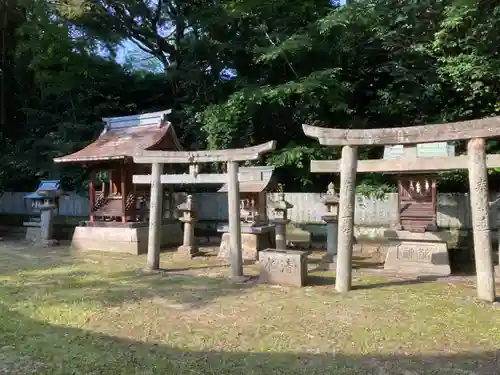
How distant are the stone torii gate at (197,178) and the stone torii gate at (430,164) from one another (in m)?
1.68

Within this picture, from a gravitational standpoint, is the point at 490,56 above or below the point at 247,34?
below

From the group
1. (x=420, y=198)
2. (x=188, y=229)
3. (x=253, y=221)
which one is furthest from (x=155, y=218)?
(x=420, y=198)

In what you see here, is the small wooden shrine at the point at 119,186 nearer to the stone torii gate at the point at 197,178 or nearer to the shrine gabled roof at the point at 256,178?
the stone torii gate at the point at 197,178

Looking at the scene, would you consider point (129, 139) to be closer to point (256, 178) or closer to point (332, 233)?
point (256, 178)

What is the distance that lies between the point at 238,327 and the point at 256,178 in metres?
4.64

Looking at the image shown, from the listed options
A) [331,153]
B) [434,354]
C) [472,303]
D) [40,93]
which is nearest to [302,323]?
[434,354]

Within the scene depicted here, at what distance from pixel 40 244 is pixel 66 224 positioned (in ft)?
7.71

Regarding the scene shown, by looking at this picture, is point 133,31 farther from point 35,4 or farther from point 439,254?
point 439,254

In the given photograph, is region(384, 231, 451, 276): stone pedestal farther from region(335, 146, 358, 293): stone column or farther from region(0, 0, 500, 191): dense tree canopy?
region(0, 0, 500, 191): dense tree canopy

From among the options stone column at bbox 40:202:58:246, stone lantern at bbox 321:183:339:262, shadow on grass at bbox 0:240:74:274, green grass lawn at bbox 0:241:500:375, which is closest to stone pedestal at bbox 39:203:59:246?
stone column at bbox 40:202:58:246

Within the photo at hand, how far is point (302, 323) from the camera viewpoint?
5750 millimetres

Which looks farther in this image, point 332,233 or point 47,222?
point 47,222

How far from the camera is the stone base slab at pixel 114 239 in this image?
12.7 m

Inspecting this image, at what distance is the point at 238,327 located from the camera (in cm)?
564
